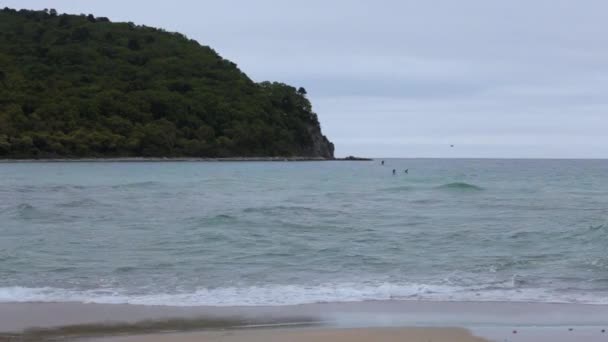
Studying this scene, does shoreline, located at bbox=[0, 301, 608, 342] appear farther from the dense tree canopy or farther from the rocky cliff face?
the rocky cliff face

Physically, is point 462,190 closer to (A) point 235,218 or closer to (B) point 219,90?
(A) point 235,218

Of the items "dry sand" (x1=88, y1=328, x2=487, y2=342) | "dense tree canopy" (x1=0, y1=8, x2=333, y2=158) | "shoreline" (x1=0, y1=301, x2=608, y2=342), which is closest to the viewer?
"dry sand" (x1=88, y1=328, x2=487, y2=342)

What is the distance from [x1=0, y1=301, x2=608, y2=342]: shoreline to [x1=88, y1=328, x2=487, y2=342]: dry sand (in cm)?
26

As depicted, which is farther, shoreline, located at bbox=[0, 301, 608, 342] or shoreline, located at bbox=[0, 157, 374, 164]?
shoreline, located at bbox=[0, 157, 374, 164]

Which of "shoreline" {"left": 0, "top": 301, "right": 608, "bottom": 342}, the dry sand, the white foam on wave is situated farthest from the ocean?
the dry sand

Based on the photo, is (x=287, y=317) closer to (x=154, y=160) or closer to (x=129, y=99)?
(x=154, y=160)

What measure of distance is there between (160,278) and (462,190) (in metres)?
28.1

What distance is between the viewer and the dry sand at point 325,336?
7.90 metres

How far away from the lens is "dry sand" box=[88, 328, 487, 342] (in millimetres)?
7902

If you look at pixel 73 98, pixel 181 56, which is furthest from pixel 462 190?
pixel 181 56

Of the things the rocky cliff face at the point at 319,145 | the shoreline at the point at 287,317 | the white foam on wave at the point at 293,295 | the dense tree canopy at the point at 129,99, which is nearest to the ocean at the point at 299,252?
the white foam on wave at the point at 293,295

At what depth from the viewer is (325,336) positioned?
810 cm

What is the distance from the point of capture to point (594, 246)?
1597 centimetres

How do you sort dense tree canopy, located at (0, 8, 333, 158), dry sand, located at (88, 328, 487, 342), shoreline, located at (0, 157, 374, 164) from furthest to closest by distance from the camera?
1. dense tree canopy, located at (0, 8, 333, 158)
2. shoreline, located at (0, 157, 374, 164)
3. dry sand, located at (88, 328, 487, 342)
